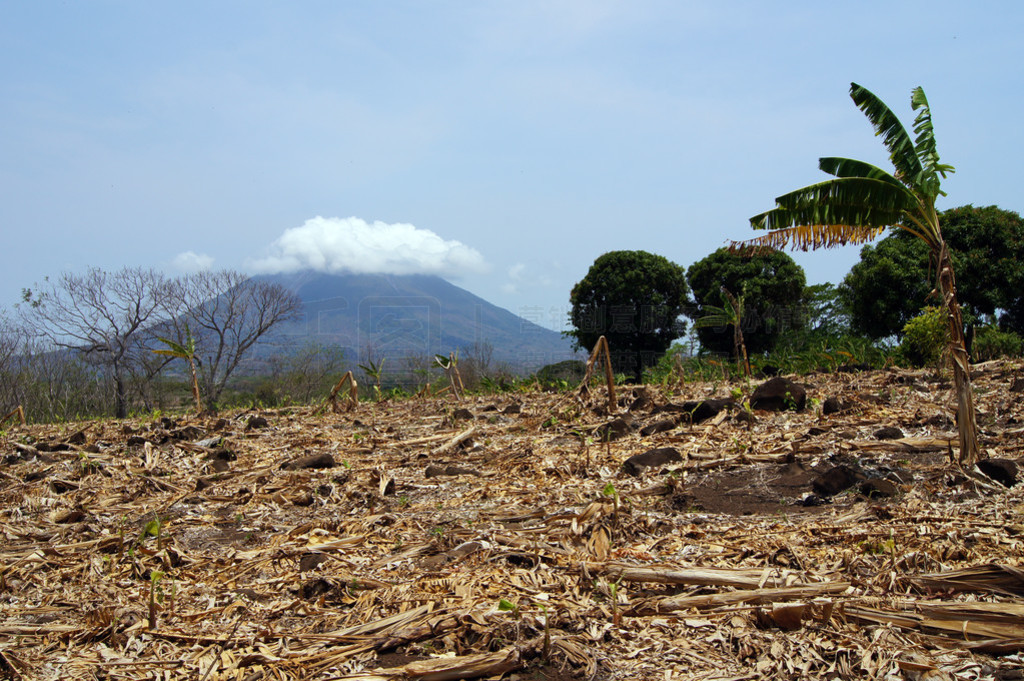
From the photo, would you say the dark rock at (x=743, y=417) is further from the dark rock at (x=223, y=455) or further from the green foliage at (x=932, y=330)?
the dark rock at (x=223, y=455)

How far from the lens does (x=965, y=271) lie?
2070cm

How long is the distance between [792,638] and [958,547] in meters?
1.60

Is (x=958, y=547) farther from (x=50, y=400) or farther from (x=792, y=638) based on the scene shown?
(x=50, y=400)

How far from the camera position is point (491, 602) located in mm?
4055

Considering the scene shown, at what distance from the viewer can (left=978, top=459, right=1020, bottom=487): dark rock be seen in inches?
219

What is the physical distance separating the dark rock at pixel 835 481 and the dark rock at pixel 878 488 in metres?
0.16

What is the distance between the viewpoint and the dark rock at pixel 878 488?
5551mm

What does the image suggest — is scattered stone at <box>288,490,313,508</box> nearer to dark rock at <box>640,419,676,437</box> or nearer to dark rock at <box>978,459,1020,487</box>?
dark rock at <box>640,419,676,437</box>

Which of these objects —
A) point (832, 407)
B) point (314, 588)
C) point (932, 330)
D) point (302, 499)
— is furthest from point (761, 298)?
point (314, 588)

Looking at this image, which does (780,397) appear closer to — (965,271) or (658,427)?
(658,427)

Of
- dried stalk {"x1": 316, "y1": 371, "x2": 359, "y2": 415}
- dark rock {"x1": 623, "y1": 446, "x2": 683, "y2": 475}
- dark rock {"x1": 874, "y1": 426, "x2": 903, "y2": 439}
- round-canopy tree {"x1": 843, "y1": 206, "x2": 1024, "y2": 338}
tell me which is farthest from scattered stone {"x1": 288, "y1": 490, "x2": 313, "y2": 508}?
round-canopy tree {"x1": 843, "y1": 206, "x2": 1024, "y2": 338}

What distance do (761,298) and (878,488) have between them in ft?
74.7

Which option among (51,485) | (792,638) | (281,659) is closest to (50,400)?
(51,485)

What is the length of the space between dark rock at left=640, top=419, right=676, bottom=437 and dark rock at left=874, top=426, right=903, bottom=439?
2321mm
